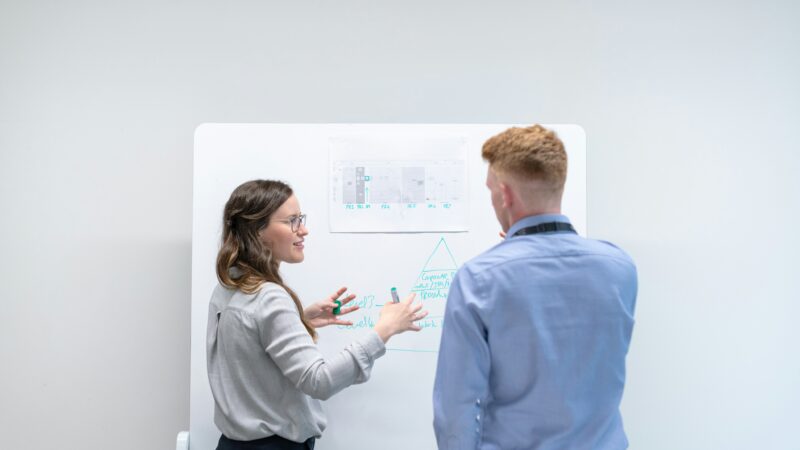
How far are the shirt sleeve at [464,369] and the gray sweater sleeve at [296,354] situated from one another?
300 mm

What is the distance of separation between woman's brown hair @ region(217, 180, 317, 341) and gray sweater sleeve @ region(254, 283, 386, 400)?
0.08m

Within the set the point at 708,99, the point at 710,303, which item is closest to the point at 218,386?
the point at 710,303

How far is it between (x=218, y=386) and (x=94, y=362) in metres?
0.85

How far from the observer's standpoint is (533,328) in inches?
42.1

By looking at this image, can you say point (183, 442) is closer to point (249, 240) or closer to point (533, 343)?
point (249, 240)

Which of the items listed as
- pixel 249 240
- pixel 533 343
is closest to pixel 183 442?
pixel 249 240

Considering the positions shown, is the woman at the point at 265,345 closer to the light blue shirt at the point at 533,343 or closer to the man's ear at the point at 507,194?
the light blue shirt at the point at 533,343

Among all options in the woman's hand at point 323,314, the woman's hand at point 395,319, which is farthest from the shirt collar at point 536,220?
the woman's hand at point 323,314

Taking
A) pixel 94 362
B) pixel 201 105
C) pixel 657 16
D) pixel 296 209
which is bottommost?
pixel 94 362

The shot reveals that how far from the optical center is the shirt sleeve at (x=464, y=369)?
1.07 m

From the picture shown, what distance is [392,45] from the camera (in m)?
2.07

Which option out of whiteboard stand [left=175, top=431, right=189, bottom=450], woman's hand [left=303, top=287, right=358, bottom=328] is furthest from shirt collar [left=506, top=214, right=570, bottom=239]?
whiteboard stand [left=175, top=431, right=189, bottom=450]

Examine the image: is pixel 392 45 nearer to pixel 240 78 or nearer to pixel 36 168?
pixel 240 78

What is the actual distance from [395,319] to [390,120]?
83 cm
